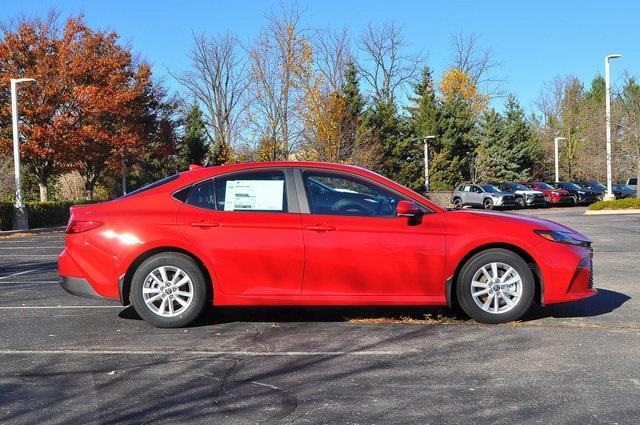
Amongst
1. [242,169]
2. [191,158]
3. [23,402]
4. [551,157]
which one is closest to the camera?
[23,402]

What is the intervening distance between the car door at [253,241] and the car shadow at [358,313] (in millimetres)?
610

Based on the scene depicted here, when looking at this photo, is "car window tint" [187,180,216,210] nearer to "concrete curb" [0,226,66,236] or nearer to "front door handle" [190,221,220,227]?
"front door handle" [190,221,220,227]

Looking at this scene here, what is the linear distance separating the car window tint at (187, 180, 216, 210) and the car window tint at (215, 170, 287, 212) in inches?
2.3

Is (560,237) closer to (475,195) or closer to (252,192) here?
(252,192)

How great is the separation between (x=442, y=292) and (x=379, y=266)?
667 mm

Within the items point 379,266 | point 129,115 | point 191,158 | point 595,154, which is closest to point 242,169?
point 379,266

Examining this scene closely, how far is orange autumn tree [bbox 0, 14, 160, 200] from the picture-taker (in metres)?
29.8

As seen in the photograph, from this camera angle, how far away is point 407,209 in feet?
19.6

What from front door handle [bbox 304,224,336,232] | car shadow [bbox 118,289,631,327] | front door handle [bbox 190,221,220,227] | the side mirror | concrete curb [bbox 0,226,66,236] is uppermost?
the side mirror

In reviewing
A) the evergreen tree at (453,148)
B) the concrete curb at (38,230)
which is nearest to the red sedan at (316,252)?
the concrete curb at (38,230)

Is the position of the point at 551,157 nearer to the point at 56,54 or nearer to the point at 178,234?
the point at 56,54

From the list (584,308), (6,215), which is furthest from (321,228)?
(6,215)

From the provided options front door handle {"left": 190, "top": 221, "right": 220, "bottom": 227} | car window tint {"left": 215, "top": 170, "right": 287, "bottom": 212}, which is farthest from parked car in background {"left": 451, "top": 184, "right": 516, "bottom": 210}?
front door handle {"left": 190, "top": 221, "right": 220, "bottom": 227}

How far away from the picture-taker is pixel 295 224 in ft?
19.9
